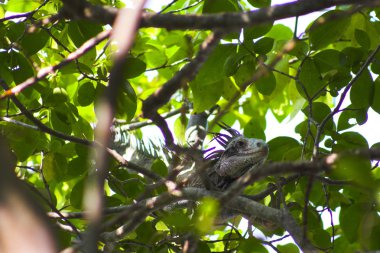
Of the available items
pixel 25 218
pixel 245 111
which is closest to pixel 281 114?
pixel 245 111

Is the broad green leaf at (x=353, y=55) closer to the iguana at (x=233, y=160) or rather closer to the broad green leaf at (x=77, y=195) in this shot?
the iguana at (x=233, y=160)

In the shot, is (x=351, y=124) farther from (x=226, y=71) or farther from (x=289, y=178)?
(x=226, y=71)

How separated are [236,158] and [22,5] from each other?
179cm

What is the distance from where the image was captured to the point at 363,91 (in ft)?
13.2

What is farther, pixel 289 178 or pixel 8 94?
pixel 289 178

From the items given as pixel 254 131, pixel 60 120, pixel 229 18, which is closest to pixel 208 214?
pixel 229 18

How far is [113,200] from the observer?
4.33 metres

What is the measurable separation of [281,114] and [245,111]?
0.84m

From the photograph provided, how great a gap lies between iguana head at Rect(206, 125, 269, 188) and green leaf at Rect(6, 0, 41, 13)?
1.63 m

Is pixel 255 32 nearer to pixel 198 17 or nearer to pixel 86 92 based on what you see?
pixel 86 92

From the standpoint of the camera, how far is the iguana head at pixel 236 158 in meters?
4.48

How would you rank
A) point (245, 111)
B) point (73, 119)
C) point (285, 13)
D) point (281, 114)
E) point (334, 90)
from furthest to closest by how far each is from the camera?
point (245, 111) → point (281, 114) → point (73, 119) → point (334, 90) → point (285, 13)

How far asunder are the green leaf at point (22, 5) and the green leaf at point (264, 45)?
5.24ft

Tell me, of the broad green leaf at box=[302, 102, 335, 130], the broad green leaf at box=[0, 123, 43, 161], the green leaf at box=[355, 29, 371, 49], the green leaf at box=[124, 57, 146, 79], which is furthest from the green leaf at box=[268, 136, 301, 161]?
the broad green leaf at box=[0, 123, 43, 161]
